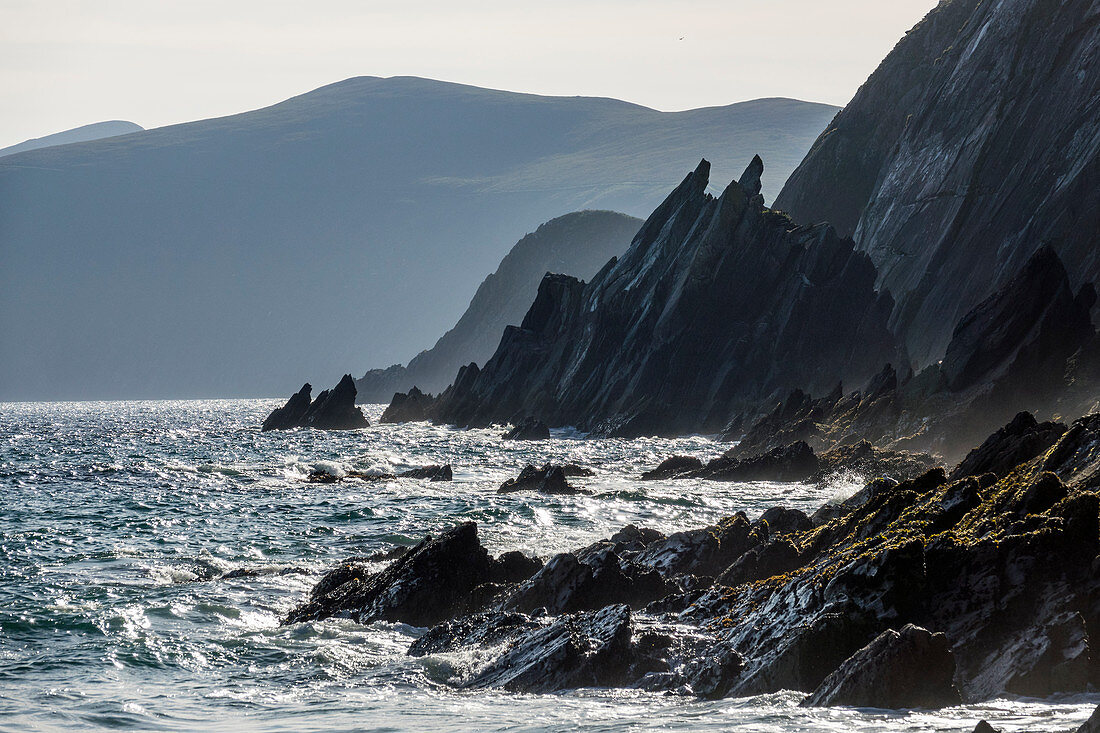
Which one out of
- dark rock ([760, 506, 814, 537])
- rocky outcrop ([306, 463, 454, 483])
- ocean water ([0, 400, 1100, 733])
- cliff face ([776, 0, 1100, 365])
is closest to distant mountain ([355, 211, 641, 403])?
cliff face ([776, 0, 1100, 365])

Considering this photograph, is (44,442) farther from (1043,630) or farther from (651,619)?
(1043,630)

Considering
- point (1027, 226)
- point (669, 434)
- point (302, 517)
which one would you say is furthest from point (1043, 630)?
point (669, 434)

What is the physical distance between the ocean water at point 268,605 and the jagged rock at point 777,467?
1.57m

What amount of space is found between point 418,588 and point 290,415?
83948 mm

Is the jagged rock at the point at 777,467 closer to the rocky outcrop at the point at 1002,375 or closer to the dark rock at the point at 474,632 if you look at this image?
the rocky outcrop at the point at 1002,375

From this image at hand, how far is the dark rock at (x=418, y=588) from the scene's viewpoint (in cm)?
1817

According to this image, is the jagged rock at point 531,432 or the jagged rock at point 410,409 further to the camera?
the jagged rock at point 410,409

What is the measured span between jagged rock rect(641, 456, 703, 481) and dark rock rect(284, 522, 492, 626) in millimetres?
23314

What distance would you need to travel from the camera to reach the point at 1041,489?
13109 millimetres

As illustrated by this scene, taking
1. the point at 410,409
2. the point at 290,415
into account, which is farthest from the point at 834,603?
the point at 410,409

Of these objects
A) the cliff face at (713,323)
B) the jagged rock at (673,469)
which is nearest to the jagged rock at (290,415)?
the cliff face at (713,323)

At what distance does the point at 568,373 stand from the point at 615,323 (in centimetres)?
658

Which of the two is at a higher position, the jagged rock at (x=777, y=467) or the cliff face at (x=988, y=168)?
the cliff face at (x=988, y=168)

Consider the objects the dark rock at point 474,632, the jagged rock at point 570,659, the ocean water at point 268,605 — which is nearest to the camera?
the ocean water at point 268,605
